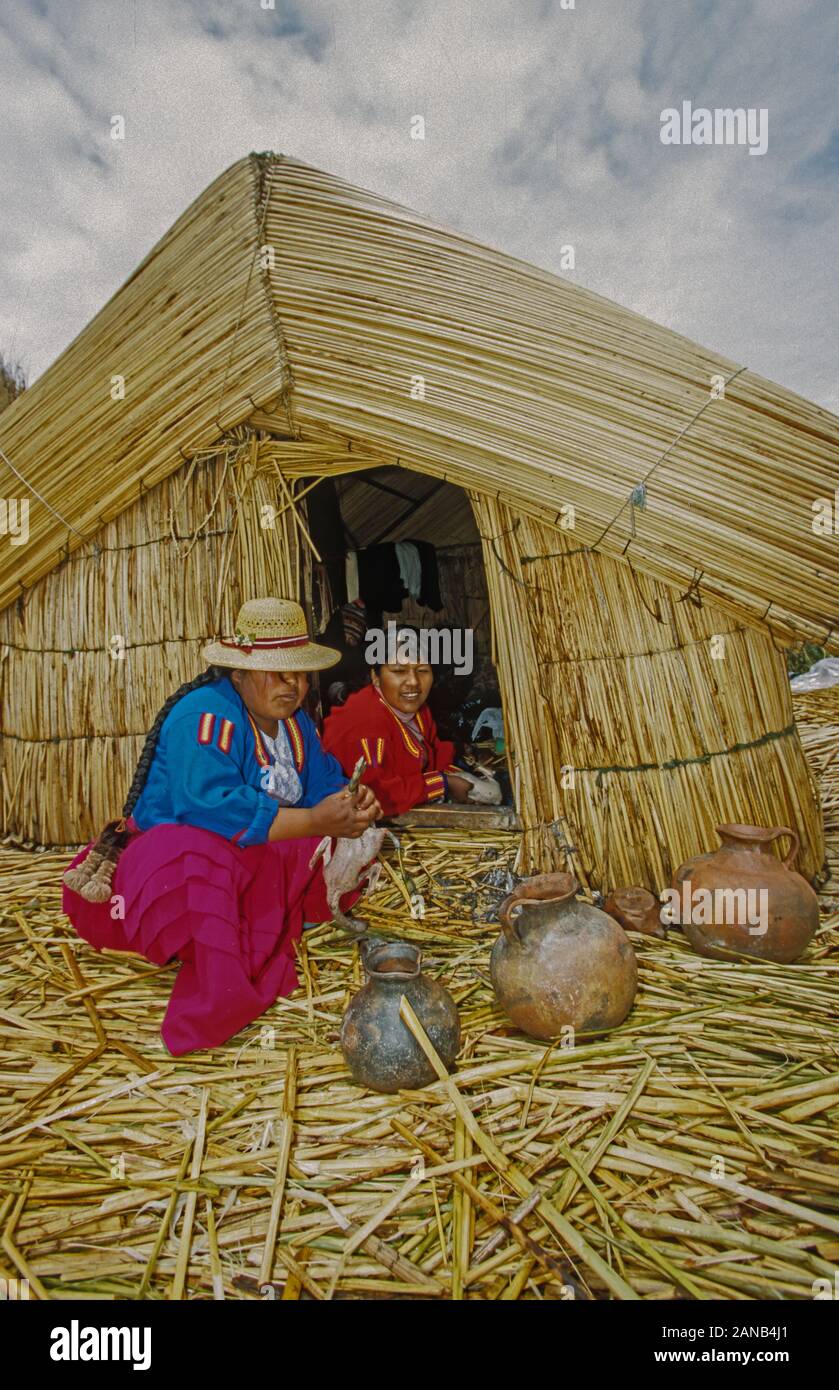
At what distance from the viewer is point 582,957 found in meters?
2.09

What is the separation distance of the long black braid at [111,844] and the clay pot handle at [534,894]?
4.21 feet

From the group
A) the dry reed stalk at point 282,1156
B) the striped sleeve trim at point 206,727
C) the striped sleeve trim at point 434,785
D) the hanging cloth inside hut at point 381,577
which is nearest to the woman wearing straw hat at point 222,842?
the striped sleeve trim at point 206,727

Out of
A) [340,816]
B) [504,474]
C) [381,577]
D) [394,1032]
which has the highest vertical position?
[381,577]

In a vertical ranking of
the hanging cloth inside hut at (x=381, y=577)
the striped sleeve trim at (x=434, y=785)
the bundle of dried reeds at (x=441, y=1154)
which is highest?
the hanging cloth inside hut at (x=381, y=577)

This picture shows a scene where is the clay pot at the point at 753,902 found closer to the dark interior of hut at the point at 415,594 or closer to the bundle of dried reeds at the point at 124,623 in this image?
the dark interior of hut at the point at 415,594

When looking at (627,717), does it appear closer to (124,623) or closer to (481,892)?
(481,892)

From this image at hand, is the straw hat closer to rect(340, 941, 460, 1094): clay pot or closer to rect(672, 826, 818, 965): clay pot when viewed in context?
rect(340, 941, 460, 1094): clay pot

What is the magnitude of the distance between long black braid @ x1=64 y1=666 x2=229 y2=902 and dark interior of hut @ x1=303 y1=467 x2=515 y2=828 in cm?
139

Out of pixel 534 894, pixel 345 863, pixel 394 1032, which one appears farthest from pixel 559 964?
pixel 345 863

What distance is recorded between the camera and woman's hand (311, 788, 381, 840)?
255cm

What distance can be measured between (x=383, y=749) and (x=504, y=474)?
155 cm

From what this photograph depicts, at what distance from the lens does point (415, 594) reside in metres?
5.84

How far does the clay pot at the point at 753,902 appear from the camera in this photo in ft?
8.13
